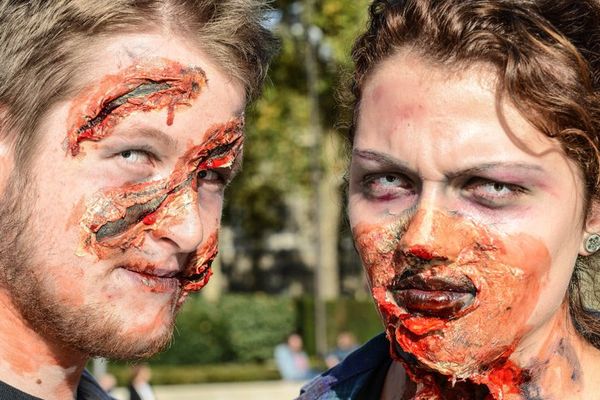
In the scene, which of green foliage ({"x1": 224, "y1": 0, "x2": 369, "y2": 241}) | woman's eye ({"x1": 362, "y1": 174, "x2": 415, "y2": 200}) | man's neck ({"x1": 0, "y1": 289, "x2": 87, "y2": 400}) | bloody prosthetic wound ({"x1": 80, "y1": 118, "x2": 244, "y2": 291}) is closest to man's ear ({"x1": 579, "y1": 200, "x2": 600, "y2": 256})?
woman's eye ({"x1": 362, "y1": 174, "x2": 415, "y2": 200})

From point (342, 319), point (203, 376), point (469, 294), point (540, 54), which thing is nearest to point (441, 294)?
point (469, 294)

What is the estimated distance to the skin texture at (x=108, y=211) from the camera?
9.02ft

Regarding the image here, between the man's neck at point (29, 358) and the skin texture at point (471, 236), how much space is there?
42.9 inches

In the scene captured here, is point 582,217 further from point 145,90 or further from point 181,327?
point 181,327

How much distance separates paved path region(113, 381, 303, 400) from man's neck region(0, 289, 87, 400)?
12.6m

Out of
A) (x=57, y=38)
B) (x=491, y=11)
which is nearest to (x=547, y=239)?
(x=491, y=11)

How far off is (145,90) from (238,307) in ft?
71.5

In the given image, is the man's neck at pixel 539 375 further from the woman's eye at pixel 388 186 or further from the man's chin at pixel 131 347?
the man's chin at pixel 131 347

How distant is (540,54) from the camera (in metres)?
2.45

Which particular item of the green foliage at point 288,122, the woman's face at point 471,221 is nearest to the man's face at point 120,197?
the woman's face at point 471,221

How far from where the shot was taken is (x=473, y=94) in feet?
8.05

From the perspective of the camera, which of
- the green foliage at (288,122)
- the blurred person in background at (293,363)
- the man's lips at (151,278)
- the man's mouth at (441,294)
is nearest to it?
the man's mouth at (441,294)

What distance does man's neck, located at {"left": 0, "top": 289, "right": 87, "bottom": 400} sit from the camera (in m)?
2.80

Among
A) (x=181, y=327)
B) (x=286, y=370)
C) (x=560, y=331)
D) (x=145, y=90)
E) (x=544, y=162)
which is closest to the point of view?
(x=544, y=162)
